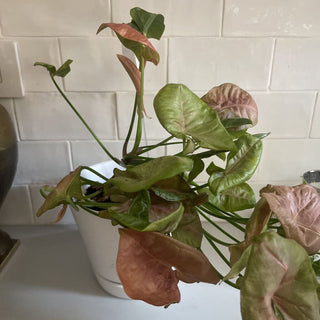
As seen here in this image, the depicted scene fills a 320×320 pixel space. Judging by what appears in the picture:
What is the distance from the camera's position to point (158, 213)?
31 cm

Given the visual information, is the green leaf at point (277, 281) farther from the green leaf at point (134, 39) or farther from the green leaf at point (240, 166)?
the green leaf at point (134, 39)

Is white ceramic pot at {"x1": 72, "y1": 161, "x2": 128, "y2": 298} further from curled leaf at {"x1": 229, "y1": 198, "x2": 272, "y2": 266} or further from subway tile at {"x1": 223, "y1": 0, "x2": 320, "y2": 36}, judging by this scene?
subway tile at {"x1": 223, "y1": 0, "x2": 320, "y2": 36}

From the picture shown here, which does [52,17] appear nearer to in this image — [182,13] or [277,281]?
[182,13]

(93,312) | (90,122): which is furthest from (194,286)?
(90,122)

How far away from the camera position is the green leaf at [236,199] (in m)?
0.32

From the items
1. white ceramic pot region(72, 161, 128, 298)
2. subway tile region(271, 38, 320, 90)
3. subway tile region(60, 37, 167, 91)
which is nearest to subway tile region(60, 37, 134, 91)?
subway tile region(60, 37, 167, 91)

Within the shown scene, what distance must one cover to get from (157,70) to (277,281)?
52 centimetres

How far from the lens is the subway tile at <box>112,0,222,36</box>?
Answer: 592mm

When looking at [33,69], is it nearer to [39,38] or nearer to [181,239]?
[39,38]

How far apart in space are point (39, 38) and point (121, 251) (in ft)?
1.73

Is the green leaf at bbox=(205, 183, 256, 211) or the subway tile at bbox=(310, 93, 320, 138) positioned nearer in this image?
the green leaf at bbox=(205, 183, 256, 211)

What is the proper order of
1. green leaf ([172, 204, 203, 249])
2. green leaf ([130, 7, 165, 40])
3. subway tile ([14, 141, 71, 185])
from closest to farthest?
green leaf ([172, 204, 203, 249])
green leaf ([130, 7, 165, 40])
subway tile ([14, 141, 71, 185])

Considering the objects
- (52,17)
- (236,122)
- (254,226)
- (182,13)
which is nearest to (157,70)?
(182,13)

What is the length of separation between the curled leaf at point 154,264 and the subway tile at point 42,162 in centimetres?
47
